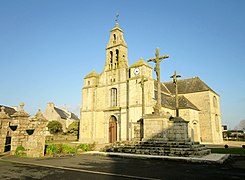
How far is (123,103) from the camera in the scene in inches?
1121

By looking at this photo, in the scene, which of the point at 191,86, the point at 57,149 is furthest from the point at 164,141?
the point at 191,86

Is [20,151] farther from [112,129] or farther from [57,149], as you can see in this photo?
[112,129]

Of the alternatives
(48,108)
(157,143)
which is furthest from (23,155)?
(48,108)

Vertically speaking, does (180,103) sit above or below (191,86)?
below

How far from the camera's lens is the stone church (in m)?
27.1

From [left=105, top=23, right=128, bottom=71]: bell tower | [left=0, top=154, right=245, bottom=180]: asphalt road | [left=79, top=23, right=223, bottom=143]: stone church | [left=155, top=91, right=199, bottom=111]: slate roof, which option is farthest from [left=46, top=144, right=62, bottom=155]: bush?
[left=155, top=91, right=199, bottom=111]: slate roof

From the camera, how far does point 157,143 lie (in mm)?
12258

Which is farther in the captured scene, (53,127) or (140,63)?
(53,127)

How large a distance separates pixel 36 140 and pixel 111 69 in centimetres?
2073

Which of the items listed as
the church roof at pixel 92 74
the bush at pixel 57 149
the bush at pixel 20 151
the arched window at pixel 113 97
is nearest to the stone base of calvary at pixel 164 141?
the bush at pixel 57 149

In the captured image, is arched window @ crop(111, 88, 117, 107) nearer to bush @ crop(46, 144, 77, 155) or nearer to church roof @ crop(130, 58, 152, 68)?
church roof @ crop(130, 58, 152, 68)

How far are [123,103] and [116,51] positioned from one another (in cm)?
916

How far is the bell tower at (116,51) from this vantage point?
102 feet

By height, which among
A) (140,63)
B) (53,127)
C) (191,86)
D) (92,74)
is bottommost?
(53,127)
